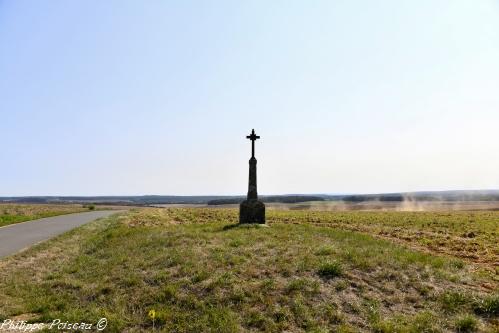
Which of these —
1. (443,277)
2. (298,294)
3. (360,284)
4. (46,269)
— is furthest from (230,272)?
(46,269)

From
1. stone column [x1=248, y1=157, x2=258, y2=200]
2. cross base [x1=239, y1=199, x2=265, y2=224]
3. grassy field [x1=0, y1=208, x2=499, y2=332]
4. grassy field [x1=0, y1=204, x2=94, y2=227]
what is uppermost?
stone column [x1=248, y1=157, x2=258, y2=200]

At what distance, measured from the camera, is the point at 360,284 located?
29.1 ft

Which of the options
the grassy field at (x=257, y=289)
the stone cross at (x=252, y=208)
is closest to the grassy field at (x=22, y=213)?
the stone cross at (x=252, y=208)

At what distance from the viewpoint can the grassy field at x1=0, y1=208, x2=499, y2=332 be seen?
736 cm

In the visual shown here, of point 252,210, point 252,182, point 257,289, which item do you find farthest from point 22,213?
point 257,289

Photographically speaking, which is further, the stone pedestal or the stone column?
the stone column

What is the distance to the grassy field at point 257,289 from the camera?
7.36 m

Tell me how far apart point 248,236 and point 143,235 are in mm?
4576

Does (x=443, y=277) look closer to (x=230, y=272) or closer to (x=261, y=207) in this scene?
(x=230, y=272)

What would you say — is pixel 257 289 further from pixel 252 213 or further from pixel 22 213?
pixel 22 213

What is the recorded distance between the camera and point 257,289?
848 centimetres

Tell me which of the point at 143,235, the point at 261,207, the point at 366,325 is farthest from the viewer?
the point at 261,207

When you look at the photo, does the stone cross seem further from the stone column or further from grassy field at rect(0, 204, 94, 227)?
grassy field at rect(0, 204, 94, 227)

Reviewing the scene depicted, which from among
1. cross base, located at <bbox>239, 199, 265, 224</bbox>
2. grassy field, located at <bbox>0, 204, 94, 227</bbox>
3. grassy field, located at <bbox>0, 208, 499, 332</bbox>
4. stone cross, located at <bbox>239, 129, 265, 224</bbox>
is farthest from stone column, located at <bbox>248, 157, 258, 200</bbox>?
grassy field, located at <bbox>0, 204, 94, 227</bbox>
